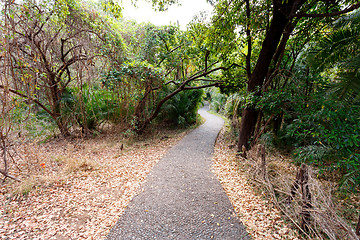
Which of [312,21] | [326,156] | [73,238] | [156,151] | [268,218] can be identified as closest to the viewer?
[73,238]

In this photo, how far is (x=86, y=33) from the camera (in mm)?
6836

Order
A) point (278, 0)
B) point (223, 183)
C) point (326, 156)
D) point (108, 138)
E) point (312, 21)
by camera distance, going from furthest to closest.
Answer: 1. point (108, 138)
2. point (312, 21)
3. point (223, 183)
4. point (278, 0)
5. point (326, 156)

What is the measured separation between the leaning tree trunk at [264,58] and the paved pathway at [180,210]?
2029mm

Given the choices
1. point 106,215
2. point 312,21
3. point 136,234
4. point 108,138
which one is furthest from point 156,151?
point 312,21

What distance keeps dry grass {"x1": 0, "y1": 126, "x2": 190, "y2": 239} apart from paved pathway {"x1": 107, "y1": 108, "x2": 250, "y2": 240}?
34cm

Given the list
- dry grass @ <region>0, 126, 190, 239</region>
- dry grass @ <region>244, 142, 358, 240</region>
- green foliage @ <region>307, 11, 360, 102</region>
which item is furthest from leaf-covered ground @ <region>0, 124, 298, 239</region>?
green foliage @ <region>307, 11, 360, 102</region>

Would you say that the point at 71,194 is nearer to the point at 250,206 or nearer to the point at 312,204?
the point at 250,206

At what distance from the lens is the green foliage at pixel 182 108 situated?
973 cm

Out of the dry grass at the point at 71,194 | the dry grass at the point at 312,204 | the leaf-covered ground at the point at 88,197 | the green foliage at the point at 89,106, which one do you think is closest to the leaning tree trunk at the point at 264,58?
the dry grass at the point at 312,204

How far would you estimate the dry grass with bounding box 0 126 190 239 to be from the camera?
2682 millimetres

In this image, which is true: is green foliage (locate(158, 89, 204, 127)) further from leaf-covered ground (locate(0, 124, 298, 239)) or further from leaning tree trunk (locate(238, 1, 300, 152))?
leaning tree trunk (locate(238, 1, 300, 152))

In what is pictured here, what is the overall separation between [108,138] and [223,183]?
621 centimetres

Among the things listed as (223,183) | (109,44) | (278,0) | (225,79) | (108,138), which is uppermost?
(278,0)

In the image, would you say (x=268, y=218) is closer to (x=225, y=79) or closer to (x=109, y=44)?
(x=225, y=79)
